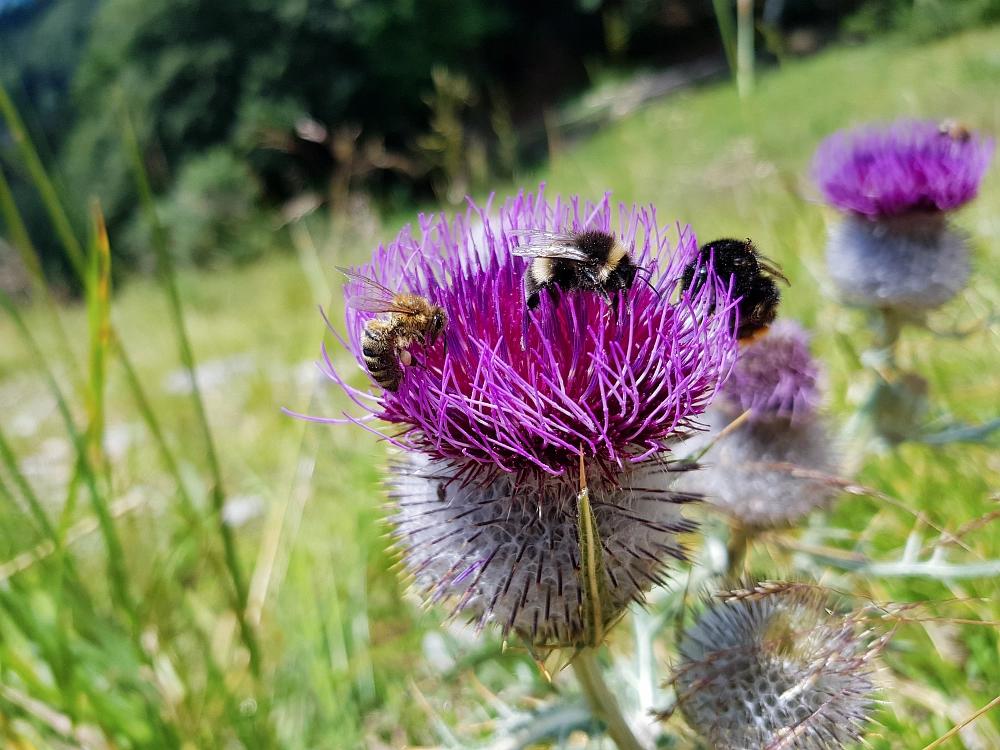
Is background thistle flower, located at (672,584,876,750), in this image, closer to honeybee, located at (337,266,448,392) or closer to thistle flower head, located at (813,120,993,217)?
honeybee, located at (337,266,448,392)

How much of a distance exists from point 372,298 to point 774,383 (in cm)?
155

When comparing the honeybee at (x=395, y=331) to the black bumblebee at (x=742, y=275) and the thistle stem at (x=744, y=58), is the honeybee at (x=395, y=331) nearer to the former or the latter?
the black bumblebee at (x=742, y=275)

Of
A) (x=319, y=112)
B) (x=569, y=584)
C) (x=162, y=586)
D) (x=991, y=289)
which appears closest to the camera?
(x=569, y=584)

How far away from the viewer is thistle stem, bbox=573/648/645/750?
1.52 m

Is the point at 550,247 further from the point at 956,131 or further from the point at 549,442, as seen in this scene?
the point at 956,131

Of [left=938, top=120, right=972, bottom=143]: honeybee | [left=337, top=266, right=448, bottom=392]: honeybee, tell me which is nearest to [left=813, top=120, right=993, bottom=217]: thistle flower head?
[left=938, top=120, right=972, bottom=143]: honeybee

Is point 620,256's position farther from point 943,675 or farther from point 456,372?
point 943,675

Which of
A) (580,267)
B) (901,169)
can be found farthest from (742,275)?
(901,169)

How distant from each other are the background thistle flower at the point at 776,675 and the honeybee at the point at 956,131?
240 centimetres

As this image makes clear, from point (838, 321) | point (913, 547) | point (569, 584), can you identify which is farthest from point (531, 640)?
point (838, 321)

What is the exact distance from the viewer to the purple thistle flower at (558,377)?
1.37 meters

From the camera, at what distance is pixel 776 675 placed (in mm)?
1419

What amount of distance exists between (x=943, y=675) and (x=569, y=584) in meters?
1.40

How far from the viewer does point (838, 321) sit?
4203mm
